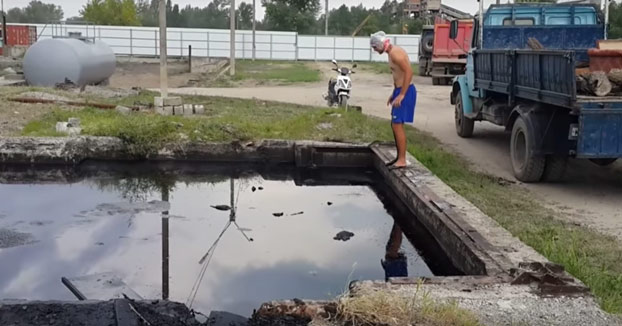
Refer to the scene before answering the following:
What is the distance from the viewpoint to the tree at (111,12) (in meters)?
63.2

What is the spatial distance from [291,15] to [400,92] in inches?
2093

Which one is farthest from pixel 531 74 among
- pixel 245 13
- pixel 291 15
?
pixel 245 13

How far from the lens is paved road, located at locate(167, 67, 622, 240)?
25.9 feet

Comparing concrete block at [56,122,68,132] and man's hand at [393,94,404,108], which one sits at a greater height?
man's hand at [393,94,404,108]

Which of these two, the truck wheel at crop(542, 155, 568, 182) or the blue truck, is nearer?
the blue truck

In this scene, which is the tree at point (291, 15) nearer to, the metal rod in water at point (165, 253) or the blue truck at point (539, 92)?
the blue truck at point (539, 92)

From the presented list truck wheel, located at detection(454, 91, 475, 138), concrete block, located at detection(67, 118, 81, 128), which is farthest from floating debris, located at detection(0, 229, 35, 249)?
truck wheel, located at detection(454, 91, 475, 138)

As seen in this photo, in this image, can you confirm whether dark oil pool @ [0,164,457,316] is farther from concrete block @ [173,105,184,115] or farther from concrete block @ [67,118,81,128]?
concrete block @ [173,105,184,115]

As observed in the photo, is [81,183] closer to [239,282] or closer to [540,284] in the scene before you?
[239,282]

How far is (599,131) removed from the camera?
794cm

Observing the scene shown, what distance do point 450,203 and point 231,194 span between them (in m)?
2.96

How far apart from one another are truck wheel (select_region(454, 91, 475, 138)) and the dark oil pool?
140 inches

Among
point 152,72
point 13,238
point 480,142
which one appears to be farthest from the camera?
point 152,72

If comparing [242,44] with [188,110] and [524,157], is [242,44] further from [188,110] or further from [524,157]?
[524,157]
